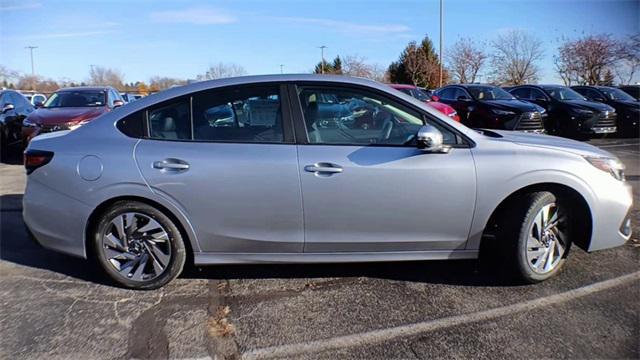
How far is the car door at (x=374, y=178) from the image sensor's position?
3.30 meters

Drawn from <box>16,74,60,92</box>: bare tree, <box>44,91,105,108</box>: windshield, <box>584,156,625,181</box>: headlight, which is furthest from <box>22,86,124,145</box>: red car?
<box>16,74,60,92</box>: bare tree

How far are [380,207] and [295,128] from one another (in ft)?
2.75

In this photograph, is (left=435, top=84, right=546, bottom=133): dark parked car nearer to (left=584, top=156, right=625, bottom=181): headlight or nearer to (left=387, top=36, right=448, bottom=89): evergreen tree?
(left=584, top=156, right=625, bottom=181): headlight

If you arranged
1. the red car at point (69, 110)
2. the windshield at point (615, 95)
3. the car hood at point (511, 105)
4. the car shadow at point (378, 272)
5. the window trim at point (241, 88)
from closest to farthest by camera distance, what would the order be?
the window trim at point (241, 88) → the car shadow at point (378, 272) → the red car at point (69, 110) → the car hood at point (511, 105) → the windshield at point (615, 95)

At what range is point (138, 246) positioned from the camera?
11.4 ft

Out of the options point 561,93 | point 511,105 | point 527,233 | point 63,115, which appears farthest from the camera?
point 561,93

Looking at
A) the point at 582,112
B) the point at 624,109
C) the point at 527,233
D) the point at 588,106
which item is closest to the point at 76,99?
the point at 527,233

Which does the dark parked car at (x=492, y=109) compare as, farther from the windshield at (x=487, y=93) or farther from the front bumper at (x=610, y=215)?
the front bumper at (x=610, y=215)

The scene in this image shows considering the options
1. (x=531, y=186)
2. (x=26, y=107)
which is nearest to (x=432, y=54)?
(x=26, y=107)

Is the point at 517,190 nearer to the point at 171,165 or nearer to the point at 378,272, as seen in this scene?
the point at 378,272

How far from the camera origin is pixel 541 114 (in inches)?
462

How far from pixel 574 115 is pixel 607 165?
1003 cm

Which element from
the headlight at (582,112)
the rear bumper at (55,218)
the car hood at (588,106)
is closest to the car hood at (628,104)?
the car hood at (588,106)

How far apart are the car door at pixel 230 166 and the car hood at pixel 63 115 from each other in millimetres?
6106
